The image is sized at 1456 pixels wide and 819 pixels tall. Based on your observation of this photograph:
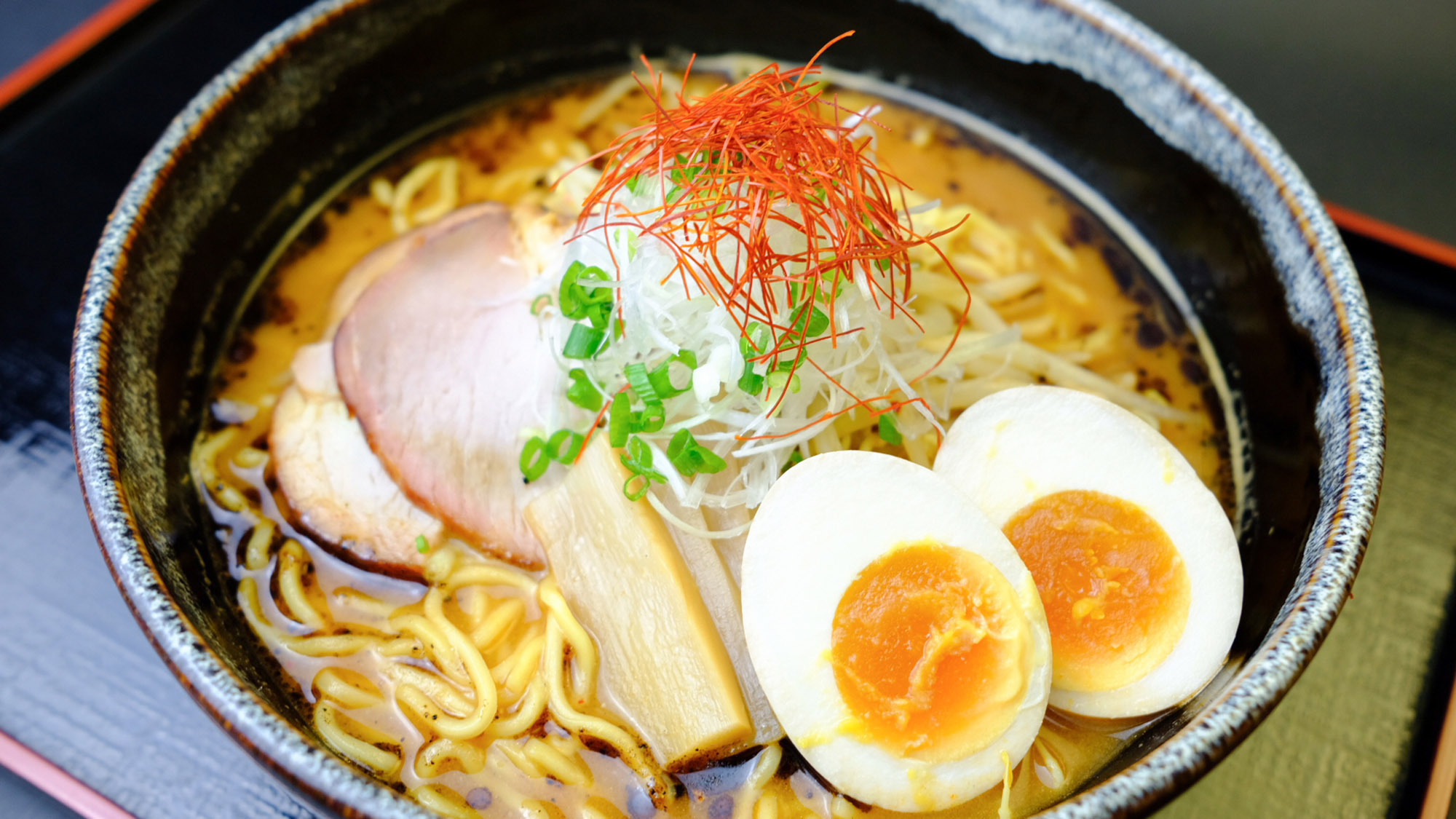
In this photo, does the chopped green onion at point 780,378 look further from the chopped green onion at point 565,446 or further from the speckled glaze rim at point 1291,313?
the speckled glaze rim at point 1291,313

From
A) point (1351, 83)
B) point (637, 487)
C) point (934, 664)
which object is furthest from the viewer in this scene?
point (1351, 83)

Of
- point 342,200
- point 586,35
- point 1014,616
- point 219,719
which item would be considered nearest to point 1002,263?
point 1014,616

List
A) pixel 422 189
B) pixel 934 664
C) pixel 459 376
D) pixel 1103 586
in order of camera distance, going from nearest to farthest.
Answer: pixel 934 664 < pixel 1103 586 < pixel 459 376 < pixel 422 189

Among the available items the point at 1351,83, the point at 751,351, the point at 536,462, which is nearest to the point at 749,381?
the point at 751,351

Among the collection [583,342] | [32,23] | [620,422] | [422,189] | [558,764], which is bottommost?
[558,764]

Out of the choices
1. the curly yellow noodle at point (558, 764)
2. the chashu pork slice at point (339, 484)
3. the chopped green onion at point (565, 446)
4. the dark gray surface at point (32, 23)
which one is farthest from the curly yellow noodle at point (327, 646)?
the dark gray surface at point (32, 23)

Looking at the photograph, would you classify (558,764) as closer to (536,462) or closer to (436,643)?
(436,643)
